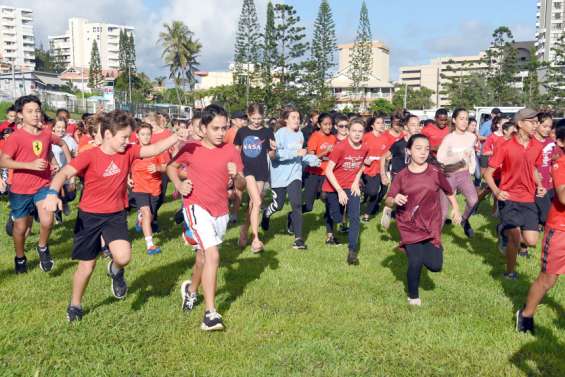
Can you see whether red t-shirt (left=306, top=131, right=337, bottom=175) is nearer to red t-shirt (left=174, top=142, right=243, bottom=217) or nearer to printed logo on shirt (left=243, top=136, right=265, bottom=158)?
printed logo on shirt (left=243, top=136, right=265, bottom=158)

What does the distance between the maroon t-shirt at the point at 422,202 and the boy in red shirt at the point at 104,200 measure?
8.95ft

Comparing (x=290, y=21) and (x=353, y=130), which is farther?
(x=290, y=21)

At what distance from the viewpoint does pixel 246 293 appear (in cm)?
624

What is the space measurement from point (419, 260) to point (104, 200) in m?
3.41

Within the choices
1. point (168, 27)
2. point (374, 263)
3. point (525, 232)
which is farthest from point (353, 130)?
point (168, 27)

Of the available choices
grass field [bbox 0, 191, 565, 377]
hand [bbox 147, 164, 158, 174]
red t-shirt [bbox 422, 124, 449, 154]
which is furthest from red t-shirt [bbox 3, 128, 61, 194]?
red t-shirt [bbox 422, 124, 449, 154]

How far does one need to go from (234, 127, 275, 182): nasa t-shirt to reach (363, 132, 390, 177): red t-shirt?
2938mm

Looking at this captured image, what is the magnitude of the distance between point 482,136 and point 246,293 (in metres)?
11.9

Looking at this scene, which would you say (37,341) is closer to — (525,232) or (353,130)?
(353,130)

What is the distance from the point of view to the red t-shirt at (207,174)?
5.20 metres

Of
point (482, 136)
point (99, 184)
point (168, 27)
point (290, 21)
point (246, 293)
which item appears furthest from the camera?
point (168, 27)

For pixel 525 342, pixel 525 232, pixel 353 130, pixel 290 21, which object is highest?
pixel 290 21

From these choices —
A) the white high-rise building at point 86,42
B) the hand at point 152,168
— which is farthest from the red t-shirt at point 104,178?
the white high-rise building at point 86,42

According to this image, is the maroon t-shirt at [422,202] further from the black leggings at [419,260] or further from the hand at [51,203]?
the hand at [51,203]
